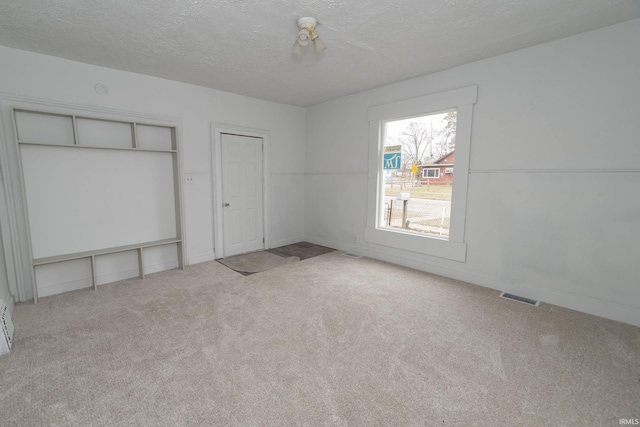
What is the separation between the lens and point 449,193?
373 cm

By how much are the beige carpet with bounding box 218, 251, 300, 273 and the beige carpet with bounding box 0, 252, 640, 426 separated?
85 centimetres

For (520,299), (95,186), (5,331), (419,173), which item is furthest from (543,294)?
(95,186)

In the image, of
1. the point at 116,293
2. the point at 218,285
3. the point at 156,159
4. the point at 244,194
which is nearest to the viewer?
the point at 116,293

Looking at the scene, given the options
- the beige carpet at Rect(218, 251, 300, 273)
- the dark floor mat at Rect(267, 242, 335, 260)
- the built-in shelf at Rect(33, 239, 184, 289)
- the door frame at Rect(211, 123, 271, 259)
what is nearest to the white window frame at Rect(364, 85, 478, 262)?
the dark floor mat at Rect(267, 242, 335, 260)

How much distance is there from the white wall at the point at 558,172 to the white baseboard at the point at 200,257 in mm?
3333

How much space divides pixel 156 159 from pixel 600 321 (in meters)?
5.30

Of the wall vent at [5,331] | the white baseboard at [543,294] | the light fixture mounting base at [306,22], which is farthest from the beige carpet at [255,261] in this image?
the light fixture mounting base at [306,22]

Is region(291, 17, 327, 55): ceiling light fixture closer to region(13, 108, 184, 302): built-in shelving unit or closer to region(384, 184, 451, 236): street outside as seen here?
region(13, 108, 184, 302): built-in shelving unit

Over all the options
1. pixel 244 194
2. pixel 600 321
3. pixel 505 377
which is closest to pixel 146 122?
pixel 244 194

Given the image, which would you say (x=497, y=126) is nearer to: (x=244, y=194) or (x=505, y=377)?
(x=505, y=377)

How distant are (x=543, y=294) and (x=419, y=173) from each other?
6.59 ft

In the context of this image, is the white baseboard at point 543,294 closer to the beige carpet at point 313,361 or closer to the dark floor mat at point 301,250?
the beige carpet at point 313,361

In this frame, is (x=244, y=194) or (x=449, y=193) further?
(x=244, y=194)

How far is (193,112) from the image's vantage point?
4152 millimetres
